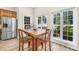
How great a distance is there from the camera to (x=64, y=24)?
277 centimetres

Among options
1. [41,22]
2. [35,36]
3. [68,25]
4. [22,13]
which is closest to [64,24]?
[68,25]

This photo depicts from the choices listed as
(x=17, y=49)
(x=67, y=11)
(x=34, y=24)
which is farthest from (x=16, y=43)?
(x=67, y=11)

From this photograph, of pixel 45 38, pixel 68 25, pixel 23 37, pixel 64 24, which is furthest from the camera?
pixel 64 24

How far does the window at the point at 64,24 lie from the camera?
2.59 m

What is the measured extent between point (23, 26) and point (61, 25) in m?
1.14

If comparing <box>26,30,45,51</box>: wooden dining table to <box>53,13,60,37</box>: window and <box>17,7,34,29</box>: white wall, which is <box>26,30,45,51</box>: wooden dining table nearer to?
<box>17,7,34,29</box>: white wall

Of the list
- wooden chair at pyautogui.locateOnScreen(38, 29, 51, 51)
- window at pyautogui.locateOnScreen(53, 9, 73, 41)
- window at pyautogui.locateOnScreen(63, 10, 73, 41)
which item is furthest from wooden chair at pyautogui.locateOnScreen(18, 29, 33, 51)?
window at pyautogui.locateOnScreen(63, 10, 73, 41)

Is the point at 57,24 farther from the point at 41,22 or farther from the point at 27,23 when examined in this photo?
the point at 27,23

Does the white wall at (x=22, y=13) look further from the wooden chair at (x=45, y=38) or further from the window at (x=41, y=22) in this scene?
the wooden chair at (x=45, y=38)

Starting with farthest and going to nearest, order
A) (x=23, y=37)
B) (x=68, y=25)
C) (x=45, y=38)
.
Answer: (x=68, y=25), (x=45, y=38), (x=23, y=37)

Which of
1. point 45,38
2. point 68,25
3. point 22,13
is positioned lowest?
point 45,38

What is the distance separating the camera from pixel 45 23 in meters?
2.32

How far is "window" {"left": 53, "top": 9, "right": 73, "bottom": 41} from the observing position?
8.49ft
